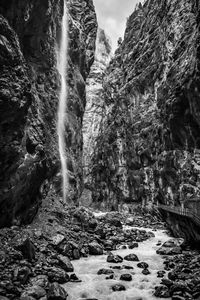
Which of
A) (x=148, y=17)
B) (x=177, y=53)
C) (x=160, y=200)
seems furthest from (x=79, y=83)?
(x=160, y=200)

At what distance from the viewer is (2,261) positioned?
14.1m

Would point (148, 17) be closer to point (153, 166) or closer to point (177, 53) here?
point (177, 53)

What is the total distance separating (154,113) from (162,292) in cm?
3529

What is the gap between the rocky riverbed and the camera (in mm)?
13055

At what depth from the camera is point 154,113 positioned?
45875 mm

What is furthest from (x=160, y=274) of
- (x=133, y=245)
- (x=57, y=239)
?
(x=133, y=245)

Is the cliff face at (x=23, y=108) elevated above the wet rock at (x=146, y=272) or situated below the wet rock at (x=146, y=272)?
above

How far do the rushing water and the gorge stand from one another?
0.21 ft

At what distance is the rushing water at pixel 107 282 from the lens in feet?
44.7

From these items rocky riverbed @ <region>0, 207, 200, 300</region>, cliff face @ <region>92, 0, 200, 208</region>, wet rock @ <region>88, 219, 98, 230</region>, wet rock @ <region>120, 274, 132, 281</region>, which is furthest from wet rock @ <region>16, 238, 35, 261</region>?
cliff face @ <region>92, 0, 200, 208</region>

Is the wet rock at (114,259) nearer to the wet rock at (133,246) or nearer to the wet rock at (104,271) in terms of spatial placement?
the wet rock at (104,271)

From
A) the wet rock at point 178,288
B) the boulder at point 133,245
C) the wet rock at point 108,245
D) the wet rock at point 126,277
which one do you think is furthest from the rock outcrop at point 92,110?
the wet rock at point 178,288

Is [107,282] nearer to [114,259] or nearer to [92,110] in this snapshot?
[114,259]

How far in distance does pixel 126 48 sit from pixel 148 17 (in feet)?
35.6
